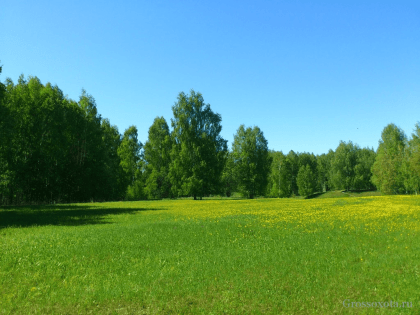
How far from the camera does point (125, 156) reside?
87250 mm

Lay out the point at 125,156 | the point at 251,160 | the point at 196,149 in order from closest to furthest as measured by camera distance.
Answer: the point at 196,149 → the point at 251,160 → the point at 125,156

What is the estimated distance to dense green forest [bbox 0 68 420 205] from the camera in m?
52.1

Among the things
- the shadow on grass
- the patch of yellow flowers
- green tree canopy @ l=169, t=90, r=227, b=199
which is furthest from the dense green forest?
the patch of yellow flowers

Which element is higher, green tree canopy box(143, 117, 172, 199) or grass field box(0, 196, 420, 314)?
green tree canopy box(143, 117, 172, 199)

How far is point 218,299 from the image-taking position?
8.04 meters

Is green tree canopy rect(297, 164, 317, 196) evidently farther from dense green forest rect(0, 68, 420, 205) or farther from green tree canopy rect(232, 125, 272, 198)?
green tree canopy rect(232, 125, 272, 198)

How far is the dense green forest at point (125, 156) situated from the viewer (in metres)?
52.1

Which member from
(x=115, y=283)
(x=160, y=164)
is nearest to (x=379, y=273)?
(x=115, y=283)

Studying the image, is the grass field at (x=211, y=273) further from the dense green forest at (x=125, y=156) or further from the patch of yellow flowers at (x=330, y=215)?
the dense green forest at (x=125, y=156)

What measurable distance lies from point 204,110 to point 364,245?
207 ft

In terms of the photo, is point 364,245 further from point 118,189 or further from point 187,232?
point 118,189

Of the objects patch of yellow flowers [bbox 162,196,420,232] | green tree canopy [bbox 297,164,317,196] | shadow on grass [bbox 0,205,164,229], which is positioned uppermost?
green tree canopy [bbox 297,164,317,196]

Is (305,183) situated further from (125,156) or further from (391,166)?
(125,156)

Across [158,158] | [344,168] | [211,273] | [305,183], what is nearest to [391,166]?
[344,168]
